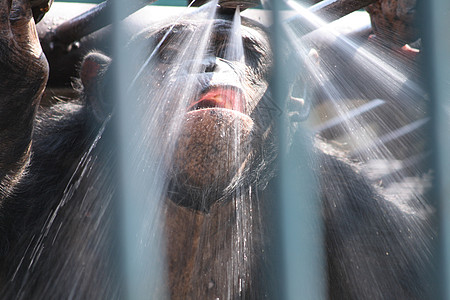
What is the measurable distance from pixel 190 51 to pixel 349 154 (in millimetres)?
1399

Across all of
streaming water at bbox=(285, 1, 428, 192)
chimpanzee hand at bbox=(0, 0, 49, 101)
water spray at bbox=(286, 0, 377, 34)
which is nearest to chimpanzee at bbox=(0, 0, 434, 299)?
chimpanzee hand at bbox=(0, 0, 49, 101)

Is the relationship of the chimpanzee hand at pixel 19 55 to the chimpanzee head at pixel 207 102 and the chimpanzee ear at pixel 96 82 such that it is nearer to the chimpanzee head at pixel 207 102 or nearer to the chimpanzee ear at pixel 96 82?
the chimpanzee head at pixel 207 102

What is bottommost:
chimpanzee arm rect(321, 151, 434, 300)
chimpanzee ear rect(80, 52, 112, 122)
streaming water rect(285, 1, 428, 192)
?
chimpanzee arm rect(321, 151, 434, 300)

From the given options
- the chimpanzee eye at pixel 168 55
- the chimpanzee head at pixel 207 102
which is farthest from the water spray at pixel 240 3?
the chimpanzee eye at pixel 168 55

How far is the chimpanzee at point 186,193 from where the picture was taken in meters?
1.41

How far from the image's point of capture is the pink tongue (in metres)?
1.42

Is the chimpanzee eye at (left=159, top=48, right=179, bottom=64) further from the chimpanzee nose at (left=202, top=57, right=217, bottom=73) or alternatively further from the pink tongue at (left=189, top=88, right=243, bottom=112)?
the pink tongue at (left=189, top=88, right=243, bottom=112)

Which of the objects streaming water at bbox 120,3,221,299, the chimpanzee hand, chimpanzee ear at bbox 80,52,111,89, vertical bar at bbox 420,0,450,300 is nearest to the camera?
the chimpanzee hand

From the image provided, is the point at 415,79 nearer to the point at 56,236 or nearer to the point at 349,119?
the point at 349,119

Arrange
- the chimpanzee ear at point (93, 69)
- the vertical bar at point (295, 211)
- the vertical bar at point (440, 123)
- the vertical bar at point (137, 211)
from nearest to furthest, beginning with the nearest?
the vertical bar at point (137, 211)
the vertical bar at point (440, 123)
the vertical bar at point (295, 211)
the chimpanzee ear at point (93, 69)

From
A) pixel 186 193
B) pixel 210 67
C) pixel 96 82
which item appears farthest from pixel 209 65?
pixel 96 82

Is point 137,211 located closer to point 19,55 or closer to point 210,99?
point 210,99

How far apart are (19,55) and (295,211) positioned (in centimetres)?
135

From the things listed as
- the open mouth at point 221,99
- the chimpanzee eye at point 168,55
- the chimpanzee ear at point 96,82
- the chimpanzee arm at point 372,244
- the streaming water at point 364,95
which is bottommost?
the chimpanzee arm at point 372,244
